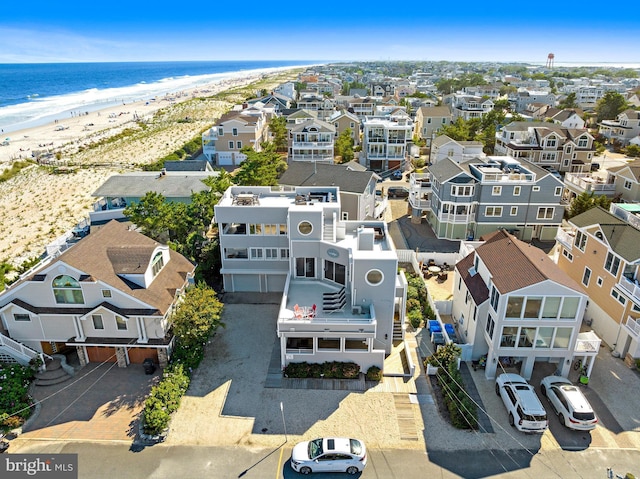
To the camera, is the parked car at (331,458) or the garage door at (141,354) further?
the garage door at (141,354)

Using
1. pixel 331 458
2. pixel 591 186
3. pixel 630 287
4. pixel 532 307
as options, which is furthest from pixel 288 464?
pixel 591 186

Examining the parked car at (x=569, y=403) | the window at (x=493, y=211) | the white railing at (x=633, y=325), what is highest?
the window at (x=493, y=211)

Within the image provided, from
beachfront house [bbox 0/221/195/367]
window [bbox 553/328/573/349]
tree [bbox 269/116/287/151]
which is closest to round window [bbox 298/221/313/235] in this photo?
beachfront house [bbox 0/221/195/367]

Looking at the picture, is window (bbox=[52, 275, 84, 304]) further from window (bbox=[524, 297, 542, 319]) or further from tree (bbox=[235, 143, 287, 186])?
window (bbox=[524, 297, 542, 319])

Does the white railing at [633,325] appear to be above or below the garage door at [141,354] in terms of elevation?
above

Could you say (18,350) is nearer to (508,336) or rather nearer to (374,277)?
(374,277)

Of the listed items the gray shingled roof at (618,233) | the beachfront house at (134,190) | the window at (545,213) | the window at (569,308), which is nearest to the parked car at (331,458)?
the window at (569,308)

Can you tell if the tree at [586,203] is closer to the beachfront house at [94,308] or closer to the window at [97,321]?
the beachfront house at [94,308]

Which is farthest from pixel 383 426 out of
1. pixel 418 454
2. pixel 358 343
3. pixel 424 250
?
pixel 424 250
